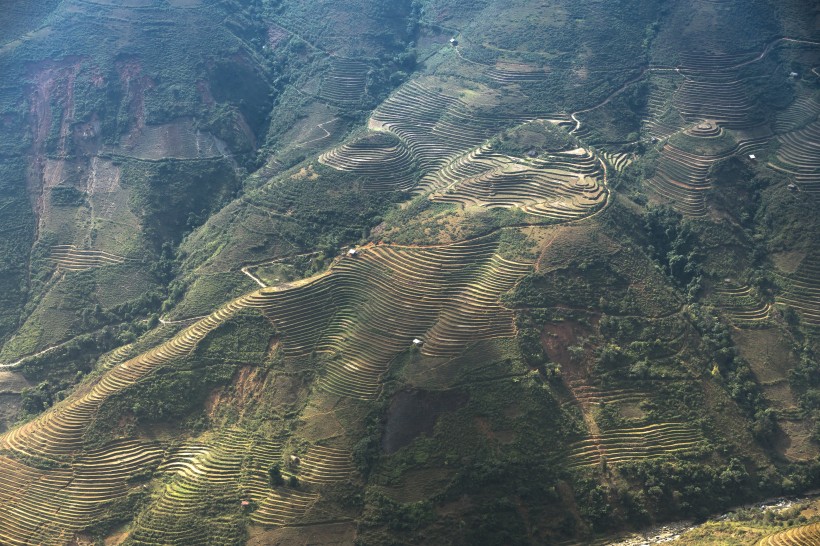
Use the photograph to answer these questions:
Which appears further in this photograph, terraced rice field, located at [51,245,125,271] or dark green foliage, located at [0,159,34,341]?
terraced rice field, located at [51,245,125,271]

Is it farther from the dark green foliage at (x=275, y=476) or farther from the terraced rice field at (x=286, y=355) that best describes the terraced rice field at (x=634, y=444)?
the dark green foliage at (x=275, y=476)

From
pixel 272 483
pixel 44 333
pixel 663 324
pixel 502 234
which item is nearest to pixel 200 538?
pixel 272 483

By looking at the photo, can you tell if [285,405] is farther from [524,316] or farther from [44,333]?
[44,333]

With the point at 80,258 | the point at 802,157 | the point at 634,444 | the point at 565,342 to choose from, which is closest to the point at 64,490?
the point at 80,258

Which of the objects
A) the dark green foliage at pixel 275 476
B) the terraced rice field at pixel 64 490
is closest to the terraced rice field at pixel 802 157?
the dark green foliage at pixel 275 476

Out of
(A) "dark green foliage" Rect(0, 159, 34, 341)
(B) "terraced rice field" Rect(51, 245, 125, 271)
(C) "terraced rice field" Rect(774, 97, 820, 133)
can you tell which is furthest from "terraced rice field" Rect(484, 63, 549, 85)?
(A) "dark green foliage" Rect(0, 159, 34, 341)

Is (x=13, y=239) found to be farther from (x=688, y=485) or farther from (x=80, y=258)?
(x=688, y=485)

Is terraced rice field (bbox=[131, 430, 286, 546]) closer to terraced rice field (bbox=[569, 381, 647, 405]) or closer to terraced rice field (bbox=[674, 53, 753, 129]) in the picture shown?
terraced rice field (bbox=[569, 381, 647, 405])
